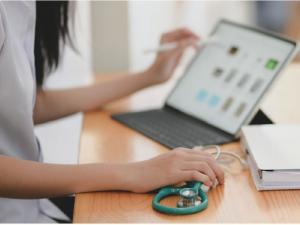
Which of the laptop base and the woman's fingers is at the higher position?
the woman's fingers

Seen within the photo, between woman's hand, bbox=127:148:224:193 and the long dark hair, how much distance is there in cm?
48

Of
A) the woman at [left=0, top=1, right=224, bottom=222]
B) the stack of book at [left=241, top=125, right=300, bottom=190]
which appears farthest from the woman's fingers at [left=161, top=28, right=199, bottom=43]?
the stack of book at [left=241, top=125, right=300, bottom=190]

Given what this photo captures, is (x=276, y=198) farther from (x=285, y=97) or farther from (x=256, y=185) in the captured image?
(x=285, y=97)

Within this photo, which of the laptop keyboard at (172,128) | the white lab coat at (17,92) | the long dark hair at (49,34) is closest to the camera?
the white lab coat at (17,92)

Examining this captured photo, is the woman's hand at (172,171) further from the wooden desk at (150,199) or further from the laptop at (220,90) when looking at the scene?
the laptop at (220,90)

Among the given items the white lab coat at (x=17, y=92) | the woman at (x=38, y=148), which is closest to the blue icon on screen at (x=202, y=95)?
the woman at (x=38, y=148)

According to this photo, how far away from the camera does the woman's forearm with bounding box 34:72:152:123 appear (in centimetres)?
132

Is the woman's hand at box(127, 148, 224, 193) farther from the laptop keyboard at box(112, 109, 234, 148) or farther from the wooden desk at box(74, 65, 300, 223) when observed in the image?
the laptop keyboard at box(112, 109, 234, 148)

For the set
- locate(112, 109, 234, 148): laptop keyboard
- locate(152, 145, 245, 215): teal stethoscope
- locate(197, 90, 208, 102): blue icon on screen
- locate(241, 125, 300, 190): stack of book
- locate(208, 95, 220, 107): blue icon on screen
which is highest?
locate(241, 125, 300, 190): stack of book

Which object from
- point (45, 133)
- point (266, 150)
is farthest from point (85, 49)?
point (266, 150)

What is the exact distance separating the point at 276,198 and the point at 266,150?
111 millimetres

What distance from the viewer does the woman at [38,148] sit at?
90 centimetres

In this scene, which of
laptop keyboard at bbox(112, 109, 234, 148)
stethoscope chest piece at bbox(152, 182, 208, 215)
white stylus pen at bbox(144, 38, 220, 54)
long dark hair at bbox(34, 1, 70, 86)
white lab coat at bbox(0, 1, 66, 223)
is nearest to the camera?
stethoscope chest piece at bbox(152, 182, 208, 215)

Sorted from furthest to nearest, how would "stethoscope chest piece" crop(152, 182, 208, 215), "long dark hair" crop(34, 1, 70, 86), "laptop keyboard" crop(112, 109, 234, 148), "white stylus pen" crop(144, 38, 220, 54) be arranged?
"white stylus pen" crop(144, 38, 220, 54)
"long dark hair" crop(34, 1, 70, 86)
"laptop keyboard" crop(112, 109, 234, 148)
"stethoscope chest piece" crop(152, 182, 208, 215)
